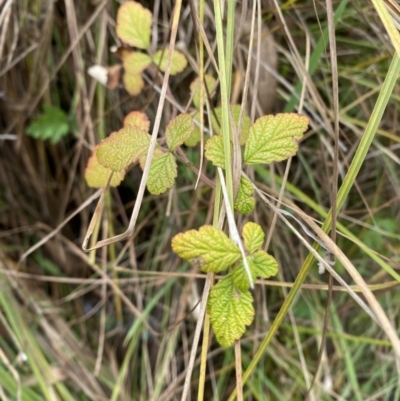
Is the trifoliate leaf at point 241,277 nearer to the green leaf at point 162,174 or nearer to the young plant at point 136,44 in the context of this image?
the green leaf at point 162,174

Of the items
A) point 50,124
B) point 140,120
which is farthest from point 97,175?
point 50,124

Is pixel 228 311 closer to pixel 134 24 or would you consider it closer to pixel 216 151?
pixel 216 151

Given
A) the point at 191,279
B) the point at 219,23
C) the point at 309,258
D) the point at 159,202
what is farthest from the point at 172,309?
the point at 219,23

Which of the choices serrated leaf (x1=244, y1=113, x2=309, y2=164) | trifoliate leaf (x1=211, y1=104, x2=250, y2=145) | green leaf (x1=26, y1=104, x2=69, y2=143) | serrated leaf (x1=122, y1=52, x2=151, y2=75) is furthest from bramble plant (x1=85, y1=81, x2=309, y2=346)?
green leaf (x1=26, y1=104, x2=69, y2=143)

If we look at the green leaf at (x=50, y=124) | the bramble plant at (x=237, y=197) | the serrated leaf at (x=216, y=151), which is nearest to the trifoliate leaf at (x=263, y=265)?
the bramble plant at (x=237, y=197)

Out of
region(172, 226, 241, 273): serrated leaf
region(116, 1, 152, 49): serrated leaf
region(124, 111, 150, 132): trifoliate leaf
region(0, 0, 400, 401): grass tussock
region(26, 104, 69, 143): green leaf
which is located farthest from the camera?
region(26, 104, 69, 143): green leaf

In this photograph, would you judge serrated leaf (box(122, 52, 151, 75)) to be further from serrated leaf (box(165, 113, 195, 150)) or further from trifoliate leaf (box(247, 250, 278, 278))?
trifoliate leaf (box(247, 250, 278, 278))
